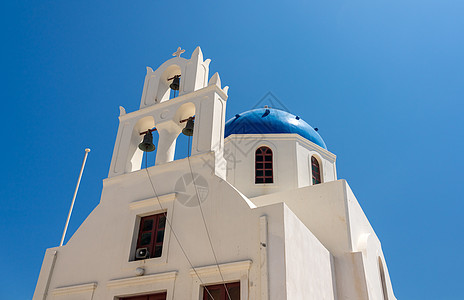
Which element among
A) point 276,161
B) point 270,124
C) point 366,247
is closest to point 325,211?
point 366,247

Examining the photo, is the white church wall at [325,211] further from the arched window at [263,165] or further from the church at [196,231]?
the arched window at [263,165]

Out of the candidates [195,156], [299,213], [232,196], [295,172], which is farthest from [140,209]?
[295,172]

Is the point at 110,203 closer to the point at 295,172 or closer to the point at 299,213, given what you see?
the point at 299,213

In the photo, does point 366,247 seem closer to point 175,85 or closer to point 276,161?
point 276,161

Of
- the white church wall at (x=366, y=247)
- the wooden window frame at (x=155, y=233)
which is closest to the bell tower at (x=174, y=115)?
the wooden window frame at (x=155, y=233)

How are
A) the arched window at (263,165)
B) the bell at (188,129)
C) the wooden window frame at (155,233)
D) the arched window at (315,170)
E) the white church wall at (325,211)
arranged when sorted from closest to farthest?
the wooden window frame at (155,233) → the white church wall at (325,211) → the bell at (188,129) → the arched window at (263,165) → the arched window at (315,170)

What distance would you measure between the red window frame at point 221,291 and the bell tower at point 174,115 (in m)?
2.57

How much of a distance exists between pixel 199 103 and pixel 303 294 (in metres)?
5.22

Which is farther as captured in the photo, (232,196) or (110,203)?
(110,203)

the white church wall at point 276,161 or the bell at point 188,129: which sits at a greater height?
the white church wall at point 276,161

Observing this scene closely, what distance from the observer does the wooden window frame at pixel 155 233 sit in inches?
362

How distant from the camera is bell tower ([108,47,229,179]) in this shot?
402 inches

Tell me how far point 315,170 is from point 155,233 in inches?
287

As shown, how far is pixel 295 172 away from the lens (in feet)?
46.1
